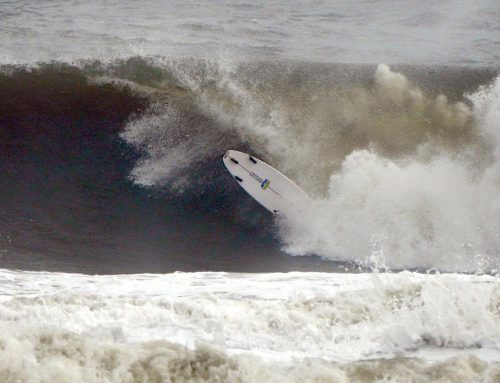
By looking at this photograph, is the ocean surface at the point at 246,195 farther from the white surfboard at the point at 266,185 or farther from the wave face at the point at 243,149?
the white surfboard at the point at 266,185

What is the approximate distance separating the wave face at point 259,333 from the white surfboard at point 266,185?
366cm

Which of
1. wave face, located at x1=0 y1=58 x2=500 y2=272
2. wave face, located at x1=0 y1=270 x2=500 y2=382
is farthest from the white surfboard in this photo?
wave face, located at x1=0 y1=270 x2=500 y2=382

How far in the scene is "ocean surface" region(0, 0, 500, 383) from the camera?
9.12 metres

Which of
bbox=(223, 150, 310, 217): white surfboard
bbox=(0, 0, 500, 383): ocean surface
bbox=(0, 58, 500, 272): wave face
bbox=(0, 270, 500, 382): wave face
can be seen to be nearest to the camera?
bbox=(0, 270, 500, 382): wave face

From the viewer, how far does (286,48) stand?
60.2 ft

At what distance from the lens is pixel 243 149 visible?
15625 mm

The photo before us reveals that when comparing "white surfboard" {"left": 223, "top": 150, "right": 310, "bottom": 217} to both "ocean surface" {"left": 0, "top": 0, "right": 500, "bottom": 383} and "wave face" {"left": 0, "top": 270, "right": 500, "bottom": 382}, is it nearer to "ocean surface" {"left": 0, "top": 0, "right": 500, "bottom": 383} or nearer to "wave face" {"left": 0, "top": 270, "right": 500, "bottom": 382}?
"ocean surface" {"left": 0, "top": 0, "right": 500, "bottom": 383}

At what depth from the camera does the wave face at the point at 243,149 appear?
13664 mm

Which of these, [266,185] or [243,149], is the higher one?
[243,149]

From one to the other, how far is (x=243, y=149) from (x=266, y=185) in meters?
1.49

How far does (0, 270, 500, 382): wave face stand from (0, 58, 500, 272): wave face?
2.78 meters

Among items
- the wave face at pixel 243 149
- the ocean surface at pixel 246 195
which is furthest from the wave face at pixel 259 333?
the wave face at pixel 243 149

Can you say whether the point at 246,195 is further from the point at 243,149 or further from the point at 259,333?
the point at 259,333

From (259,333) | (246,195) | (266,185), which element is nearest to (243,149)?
(246,195)
